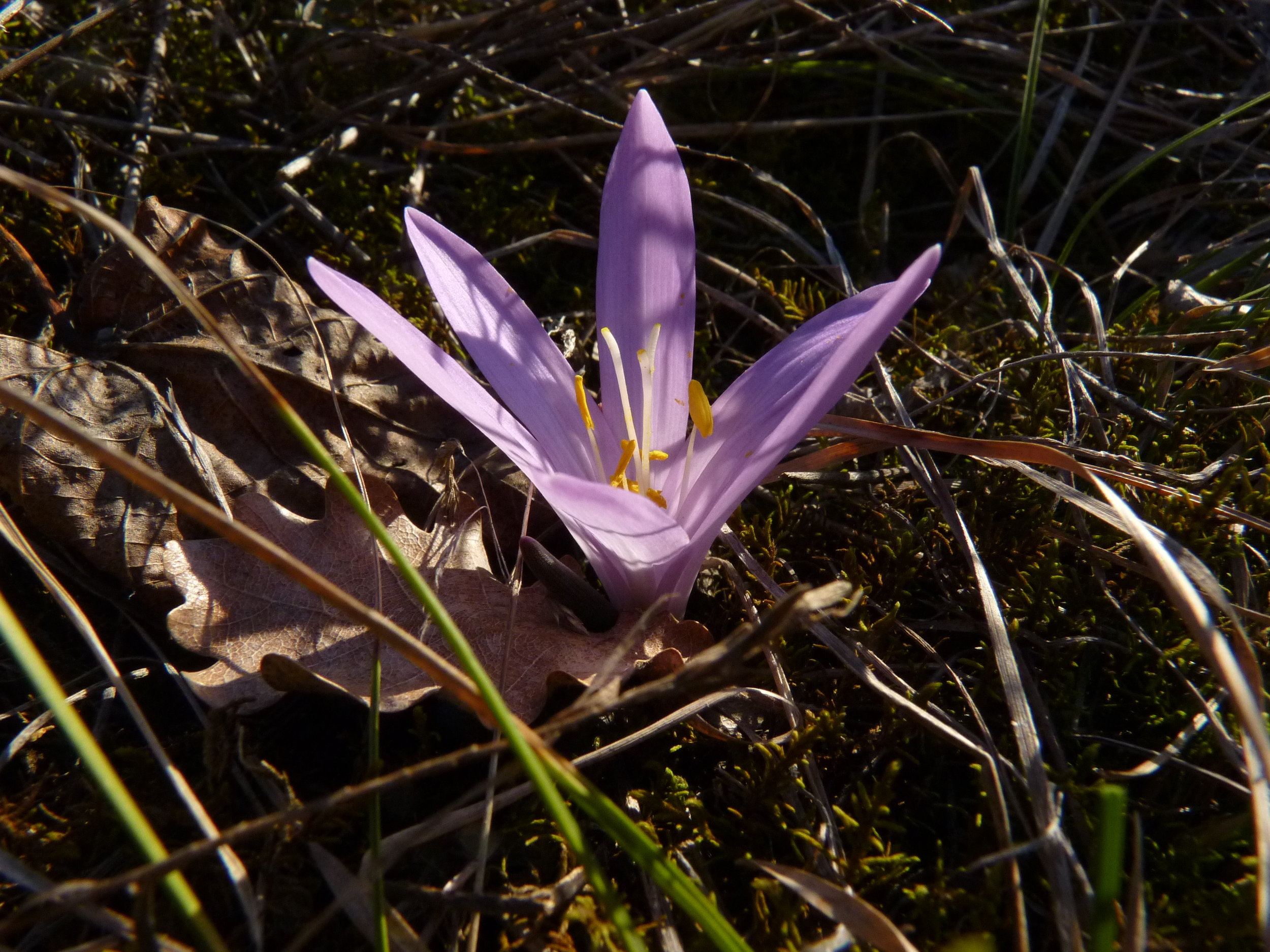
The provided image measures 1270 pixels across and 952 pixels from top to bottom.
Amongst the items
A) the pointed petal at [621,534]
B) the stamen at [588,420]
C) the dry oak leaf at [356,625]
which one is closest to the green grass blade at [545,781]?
the pointed petal at [621,534]

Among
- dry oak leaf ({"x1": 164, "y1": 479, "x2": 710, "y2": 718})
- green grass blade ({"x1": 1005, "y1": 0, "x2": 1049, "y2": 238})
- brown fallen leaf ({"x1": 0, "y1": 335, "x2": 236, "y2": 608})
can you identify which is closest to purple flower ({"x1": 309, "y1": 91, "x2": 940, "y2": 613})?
dry oak leaf ({"x1": 164, "y1": 479, "x2": 710, "y2": 718})

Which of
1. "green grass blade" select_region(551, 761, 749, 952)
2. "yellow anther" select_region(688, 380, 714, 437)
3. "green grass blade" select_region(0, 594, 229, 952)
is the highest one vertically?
"green grass blade" select_region(0, 594, 229, 952)

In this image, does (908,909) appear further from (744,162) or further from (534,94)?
(534,94)

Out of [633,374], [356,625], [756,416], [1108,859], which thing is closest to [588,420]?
[633,374]

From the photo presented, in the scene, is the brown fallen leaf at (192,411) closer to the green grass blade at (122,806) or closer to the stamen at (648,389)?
the stamen at (648,389)

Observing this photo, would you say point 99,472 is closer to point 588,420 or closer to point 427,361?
point 427,361

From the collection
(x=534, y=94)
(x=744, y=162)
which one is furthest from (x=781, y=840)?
(x=534, y=94)

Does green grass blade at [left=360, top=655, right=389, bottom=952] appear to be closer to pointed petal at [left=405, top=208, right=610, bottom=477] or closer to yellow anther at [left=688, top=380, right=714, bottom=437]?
pointed petal at [left=405, top=208, right=610, bottom=477]
